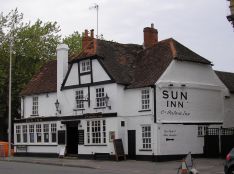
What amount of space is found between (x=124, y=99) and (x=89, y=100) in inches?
117

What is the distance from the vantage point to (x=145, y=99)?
3466 cm

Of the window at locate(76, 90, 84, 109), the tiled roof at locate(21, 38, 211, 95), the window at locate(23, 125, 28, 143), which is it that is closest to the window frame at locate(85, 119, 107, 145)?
the window at locate(76, 90, 84, 109)

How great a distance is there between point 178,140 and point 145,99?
139 inches

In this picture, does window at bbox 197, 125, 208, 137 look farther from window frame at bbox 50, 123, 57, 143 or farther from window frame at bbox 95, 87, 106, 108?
window frame at bbox 50, 123, 57, 143

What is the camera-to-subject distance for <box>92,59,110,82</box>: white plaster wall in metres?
36.3

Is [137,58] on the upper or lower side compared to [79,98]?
upper

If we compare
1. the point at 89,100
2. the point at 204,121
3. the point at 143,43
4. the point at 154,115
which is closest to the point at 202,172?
the point at 154,115

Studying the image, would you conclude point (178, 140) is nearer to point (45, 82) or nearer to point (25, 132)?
point (45, 82)

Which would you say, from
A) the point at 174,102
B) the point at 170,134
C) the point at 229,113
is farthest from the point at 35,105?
the point at 229,113

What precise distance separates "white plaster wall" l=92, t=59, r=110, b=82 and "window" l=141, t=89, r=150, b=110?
2984mm

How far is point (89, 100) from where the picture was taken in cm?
3744

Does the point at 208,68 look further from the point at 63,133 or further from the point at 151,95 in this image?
the point at 63,133

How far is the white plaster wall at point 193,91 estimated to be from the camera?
113 ft

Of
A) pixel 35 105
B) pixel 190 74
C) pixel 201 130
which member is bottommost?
pixel 201 130
